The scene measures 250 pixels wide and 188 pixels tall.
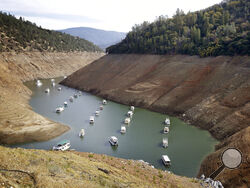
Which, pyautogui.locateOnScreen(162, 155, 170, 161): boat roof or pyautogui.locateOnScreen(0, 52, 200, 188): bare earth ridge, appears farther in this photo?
pyautogui.locateOnScreen(162, 155, 170, 161): boat roof

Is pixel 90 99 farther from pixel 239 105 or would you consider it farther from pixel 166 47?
pixel 239 105

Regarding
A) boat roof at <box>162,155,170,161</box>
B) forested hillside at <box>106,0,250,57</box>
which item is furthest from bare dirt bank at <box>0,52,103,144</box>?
forested hillside at <box>106,0,250,57</box>

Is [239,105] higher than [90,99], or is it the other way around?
[239,105]

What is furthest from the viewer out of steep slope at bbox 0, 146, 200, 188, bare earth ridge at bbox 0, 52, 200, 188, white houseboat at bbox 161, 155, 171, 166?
white houseboat at bbox 161, 155, 171, 166

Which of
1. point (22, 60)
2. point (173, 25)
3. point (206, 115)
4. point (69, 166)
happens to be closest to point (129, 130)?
point (206, 115)

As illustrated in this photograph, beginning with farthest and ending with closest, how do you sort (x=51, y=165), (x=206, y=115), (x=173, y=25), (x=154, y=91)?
1. (x=173, y=25)
2. (x=154, y=91)
3. (x=206, y=115)
4. (x=51, y=165)

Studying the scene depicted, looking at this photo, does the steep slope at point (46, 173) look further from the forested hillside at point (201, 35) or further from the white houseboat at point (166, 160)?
the forested hillside at point (201, 35)

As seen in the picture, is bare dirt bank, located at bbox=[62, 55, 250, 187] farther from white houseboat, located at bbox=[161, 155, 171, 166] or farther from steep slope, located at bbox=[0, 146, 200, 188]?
steep slope, located at bbox=[0, 146, 200, 188]
